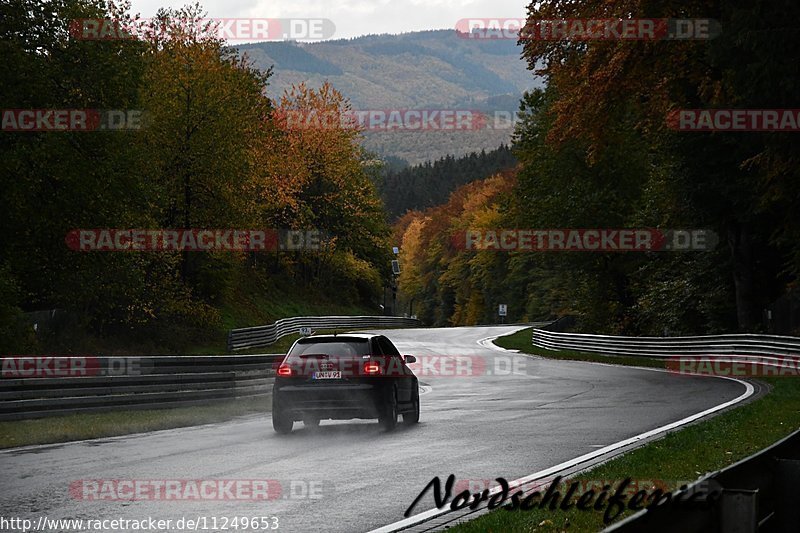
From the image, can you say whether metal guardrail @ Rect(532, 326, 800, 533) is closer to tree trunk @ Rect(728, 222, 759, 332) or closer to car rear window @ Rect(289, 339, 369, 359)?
car rear window @ Rect(289, 339, 369, 359)

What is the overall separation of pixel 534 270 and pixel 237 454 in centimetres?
7999

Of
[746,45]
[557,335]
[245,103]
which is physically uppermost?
[245,103]

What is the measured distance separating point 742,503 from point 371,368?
11.1 meters

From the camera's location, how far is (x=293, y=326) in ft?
205

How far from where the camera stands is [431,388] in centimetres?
2733

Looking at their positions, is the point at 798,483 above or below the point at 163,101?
below

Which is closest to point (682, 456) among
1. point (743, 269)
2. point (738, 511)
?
point (738, 511)

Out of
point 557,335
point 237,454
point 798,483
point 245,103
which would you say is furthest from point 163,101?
point 798,483

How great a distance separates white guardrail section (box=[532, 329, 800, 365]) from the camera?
98.0 feet

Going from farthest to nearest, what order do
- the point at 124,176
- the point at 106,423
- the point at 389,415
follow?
1. the point at 124,176
2. the point at 106,423
3. the point at 389,415

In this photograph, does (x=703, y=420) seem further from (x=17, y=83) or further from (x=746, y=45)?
(x=17, y=83)

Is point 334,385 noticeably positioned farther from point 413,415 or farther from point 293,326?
point 293,326

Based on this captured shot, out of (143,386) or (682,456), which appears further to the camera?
(143,386)

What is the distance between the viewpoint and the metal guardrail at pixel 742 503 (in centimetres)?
454
